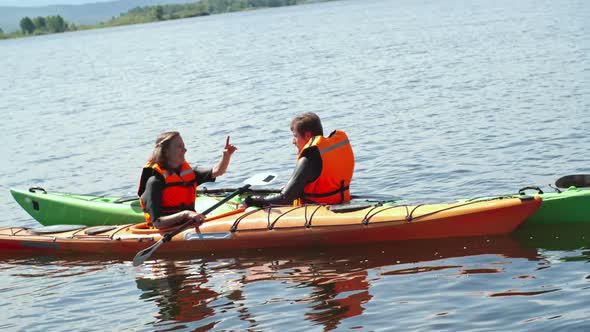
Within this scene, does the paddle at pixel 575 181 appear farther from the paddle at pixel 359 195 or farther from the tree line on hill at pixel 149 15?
the tree line on hill at pixel 149 15

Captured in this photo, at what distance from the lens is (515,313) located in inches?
249

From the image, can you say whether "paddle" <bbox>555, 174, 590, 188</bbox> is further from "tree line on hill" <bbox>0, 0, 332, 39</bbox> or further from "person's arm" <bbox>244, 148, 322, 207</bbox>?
"tree line on hill" <bbox>0, 0, 332, 39</bbox>

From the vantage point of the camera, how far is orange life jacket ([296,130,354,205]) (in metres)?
8.28

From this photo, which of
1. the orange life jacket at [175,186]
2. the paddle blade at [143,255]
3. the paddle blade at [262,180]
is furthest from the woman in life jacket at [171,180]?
the paddle blade at [262,180]

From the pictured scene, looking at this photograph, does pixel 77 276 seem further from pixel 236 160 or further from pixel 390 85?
pixel 390 85

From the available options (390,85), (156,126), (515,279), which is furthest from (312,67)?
(515,279)

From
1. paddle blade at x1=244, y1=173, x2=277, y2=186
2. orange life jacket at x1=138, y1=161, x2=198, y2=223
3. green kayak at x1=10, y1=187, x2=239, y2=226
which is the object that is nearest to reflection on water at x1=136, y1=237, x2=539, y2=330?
orange life jacket at x1=138, y1=161, x2=198, y2=223

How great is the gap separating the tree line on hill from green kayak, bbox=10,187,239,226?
98.3 meters

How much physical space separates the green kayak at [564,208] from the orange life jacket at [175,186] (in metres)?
3.07

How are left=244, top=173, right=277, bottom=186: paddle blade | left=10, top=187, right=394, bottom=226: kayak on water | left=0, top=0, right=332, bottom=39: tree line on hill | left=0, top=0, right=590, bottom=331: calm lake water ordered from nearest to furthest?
left=0, top=0, right=590, bottom=331: calm lake water < left=244, top=173, right=277, bottom=186: paddle blade < left=10, top=187, right=394, bottom=226: kayak on water < left=0, top=0, right=332, bottom=39: tree line on hill

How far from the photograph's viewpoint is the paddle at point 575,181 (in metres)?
8.02

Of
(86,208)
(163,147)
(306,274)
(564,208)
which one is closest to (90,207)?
(86,208)

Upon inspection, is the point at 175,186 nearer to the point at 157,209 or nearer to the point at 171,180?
the point at 171,180

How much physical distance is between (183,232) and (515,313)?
362cm
